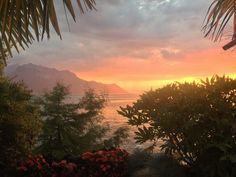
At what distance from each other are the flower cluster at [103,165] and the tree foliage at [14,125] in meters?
1.50

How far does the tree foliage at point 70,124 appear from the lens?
918 inches

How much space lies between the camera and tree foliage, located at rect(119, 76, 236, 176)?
352 inches

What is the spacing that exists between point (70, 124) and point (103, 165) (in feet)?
49.7

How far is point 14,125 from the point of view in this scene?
10.9m

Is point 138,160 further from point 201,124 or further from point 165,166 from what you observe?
point 201,124

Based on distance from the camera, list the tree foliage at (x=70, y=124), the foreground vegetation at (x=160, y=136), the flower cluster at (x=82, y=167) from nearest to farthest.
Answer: the foreground vegetation at (x=160, y=136)
the flower cluster at (x=82, y=167)
the tree foliage at (x=70, y=124)

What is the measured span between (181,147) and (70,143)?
15199 millimetres

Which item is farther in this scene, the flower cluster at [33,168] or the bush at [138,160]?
the bush at [138,160]

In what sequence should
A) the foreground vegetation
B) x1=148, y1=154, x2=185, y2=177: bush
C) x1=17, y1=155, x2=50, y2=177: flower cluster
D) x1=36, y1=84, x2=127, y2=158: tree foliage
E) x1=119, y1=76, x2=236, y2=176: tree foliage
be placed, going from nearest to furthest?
x1=119, y1=76, x2=236, y2=176: tree foliage → the foreground vegetation → x1=148, y1=154, x2=185, y2=177: bush → x1=17, y1=155, x2=50, y2=177: flower cluster → x1=36, y1=84, x2=127, y2=158: tree foliage

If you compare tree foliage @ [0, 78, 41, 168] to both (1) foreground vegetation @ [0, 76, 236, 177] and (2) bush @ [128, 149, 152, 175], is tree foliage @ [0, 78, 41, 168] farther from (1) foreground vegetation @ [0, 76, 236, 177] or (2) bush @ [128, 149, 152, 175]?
(2) bush @ [128, 149, 152, 175]

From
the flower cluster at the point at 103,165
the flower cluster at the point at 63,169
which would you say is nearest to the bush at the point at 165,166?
the flower cluster at the point at 103,165

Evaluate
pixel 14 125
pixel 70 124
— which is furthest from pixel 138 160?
pixel 70 124

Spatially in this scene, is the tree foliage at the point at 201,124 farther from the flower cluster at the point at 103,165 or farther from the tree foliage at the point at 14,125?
the tree foliage at the point at 14,125

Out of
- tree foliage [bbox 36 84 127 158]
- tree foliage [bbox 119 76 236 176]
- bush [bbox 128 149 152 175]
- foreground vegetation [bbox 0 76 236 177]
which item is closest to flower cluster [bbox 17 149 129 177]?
foreground vegetation [bbox 0 76 236 177]
